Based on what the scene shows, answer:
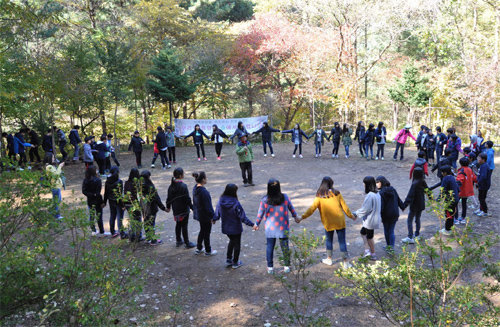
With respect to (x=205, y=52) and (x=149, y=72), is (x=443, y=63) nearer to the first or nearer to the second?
(x=205, y=52)

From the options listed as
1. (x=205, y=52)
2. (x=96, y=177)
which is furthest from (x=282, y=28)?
(x=96, y=177)

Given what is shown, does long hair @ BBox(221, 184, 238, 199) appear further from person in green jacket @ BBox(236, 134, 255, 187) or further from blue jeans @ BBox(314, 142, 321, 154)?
blue jeans @ BBox(314, 142, 321, 154)

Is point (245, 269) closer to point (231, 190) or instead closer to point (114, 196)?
point (231, 190)

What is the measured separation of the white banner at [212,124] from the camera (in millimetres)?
19781

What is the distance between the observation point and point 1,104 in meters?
12.2

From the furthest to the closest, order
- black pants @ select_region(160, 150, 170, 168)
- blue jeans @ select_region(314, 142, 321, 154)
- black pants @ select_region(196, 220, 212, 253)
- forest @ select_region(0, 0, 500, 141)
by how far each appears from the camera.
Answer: forest @ select_region(0, 0, 500, 141) < blue jeans @ select_region(314, 142, 321, 154) < black pants @ select_region(160, 150, 170, 168) < black pants @ select_region(196, 220, 212, 253)

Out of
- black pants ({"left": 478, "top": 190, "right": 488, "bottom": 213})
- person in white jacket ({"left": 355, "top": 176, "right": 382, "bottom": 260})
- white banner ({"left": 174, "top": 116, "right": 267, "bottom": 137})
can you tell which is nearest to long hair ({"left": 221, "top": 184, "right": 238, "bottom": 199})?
person in white jacket ({"left": 355, "top": 176, "right": 382, "bottom": 260})

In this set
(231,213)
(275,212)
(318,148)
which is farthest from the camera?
(318,148)

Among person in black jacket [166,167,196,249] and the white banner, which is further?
the white banner

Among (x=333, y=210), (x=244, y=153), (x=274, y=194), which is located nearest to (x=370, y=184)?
(x=333, y=210)

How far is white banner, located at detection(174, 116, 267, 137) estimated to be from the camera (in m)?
19.8

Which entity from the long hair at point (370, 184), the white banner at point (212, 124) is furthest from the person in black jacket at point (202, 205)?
the white banner at point (212, 124)

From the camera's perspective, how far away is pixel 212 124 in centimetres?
2016

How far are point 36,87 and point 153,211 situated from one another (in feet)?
28.7
